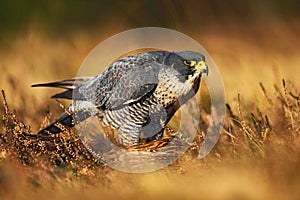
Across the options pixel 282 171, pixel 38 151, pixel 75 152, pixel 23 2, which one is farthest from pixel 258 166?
pixel 23 2

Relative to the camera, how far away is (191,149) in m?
3.46

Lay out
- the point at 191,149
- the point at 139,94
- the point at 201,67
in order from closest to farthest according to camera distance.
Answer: the point at 191,149 → the point at 201,67 → the point at 139,94

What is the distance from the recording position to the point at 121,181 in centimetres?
309

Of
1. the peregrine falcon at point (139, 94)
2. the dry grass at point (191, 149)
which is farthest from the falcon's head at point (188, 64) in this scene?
the dry grass at point (191, 149)

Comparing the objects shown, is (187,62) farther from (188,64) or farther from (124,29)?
(124,29)

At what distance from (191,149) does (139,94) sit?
0.50 meters

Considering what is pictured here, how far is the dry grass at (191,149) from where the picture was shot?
2814 mm

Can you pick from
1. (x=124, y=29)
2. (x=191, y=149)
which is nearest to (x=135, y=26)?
(x=124, y=29)

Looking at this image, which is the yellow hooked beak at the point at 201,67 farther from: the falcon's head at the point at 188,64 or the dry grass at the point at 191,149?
the dry grass at the point at 191,149

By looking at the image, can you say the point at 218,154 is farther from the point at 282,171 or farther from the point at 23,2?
the point at 23,2

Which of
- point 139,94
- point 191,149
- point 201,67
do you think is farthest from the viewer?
point 139,94

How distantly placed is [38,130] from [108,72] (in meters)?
0.61

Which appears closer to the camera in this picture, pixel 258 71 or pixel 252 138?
pixel 252 138

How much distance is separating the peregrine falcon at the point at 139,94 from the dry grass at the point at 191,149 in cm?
24
